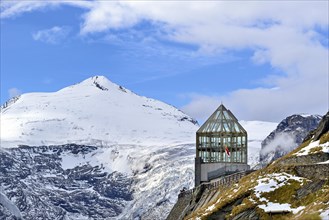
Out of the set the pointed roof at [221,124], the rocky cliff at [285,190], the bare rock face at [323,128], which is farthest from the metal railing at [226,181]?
the pointed roof at [221,124]

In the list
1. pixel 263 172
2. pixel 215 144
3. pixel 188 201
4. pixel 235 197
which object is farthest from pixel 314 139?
pixel 215 144

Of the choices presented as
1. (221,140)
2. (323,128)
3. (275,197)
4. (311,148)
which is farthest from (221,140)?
(275,197)

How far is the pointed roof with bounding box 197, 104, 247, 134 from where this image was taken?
135m

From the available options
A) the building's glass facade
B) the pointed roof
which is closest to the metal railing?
the building's glass facade

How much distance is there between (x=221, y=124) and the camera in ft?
444

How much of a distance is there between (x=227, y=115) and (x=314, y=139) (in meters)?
43.0

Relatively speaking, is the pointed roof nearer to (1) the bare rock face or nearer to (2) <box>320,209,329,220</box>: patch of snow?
(1) the bare rock face

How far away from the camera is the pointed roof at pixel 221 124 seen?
5315 inches

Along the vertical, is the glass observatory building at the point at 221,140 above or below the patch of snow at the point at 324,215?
above

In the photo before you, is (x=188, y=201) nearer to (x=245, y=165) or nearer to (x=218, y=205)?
(x=245, y=165)

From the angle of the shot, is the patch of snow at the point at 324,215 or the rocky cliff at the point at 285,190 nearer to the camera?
the patch of snow at the point at 324,215

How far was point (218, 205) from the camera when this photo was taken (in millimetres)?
84500

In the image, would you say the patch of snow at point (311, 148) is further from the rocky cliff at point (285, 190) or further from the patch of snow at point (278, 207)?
the patch of snow at point (278, 207)

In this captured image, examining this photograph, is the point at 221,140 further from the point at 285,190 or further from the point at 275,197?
the point at 275,197
